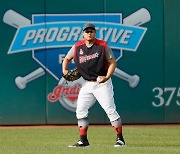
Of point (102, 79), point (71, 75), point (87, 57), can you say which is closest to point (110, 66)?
point (102, 79)

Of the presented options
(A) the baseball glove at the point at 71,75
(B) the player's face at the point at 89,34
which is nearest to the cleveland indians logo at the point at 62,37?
(A) the baseball glove at the point at 71,75

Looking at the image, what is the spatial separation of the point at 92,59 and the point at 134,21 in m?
5.25

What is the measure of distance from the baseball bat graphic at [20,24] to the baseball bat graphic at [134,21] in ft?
5.48

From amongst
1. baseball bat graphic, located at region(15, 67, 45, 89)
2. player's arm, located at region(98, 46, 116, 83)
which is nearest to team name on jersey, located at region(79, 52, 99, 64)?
player's arm, located at region(98, 46, 116, 83)

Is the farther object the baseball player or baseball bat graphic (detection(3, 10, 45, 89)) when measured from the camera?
baseball bat graphic (detection(3, 10, 45, 89))

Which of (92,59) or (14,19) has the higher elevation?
(14,19)

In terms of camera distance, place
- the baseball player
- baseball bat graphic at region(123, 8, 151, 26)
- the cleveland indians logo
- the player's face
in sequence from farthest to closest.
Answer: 1. baseball bat graphic at region(123, 8, 151, 26)
2. the cleveland indians logo
3. the baseball player
4. the player's face

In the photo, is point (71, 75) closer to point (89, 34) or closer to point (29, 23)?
point (89, 34)

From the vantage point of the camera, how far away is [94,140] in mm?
12734

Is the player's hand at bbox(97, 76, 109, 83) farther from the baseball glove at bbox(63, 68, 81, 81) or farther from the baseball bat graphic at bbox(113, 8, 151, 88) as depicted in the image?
the baseball bat graphic at bbox(113, 8, 151, 88)

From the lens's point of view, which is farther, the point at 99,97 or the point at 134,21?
the point at 134,21

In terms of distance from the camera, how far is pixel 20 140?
12.7m

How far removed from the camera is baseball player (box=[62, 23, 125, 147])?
10914 millimetres

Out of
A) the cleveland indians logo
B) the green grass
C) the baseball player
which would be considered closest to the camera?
the green grass
